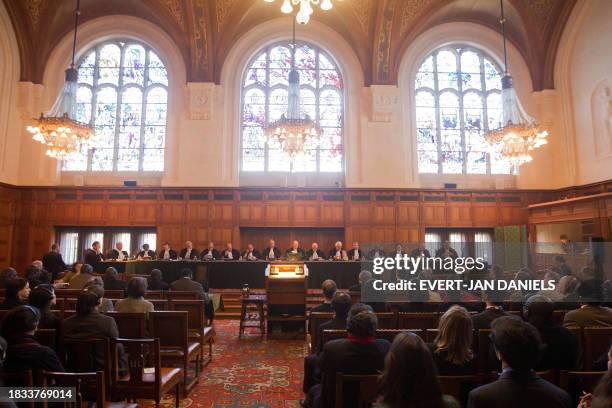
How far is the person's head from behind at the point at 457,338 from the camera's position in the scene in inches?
103

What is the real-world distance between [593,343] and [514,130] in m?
7.15

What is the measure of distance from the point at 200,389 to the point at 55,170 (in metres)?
11.9

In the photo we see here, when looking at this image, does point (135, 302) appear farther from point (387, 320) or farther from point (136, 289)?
point (387, 320)

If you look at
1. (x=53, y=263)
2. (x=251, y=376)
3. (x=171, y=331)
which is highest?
(x=53, y=263)

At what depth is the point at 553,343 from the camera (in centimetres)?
301

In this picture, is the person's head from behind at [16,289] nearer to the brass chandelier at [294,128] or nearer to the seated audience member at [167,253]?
the brass chandelier at [294,128]

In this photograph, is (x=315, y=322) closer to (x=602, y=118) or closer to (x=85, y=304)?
(x=85, y=304)

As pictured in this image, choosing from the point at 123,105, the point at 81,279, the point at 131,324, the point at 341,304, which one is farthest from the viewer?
the point at 123,105

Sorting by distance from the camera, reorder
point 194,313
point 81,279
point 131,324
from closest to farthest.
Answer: point 131,324
point 194,313
point 81,279

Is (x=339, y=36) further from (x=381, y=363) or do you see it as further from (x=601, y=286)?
(x=381, y=363)

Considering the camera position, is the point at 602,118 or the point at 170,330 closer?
the point at 170,330

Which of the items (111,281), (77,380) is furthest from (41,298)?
(111,281)

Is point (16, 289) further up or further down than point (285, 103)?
further down

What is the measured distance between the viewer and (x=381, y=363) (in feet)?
8.81
